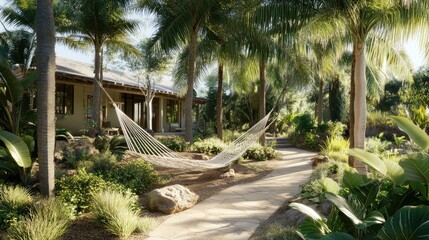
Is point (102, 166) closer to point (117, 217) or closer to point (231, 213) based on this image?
point (117, 217)

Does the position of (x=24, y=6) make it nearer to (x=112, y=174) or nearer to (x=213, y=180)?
(x=112, y=174)

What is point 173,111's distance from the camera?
2039cm

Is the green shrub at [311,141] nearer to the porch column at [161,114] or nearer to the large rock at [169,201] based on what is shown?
the porch column at [161,114]

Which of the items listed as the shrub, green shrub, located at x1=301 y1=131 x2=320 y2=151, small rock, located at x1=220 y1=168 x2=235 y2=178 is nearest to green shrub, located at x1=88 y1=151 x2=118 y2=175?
the shrub

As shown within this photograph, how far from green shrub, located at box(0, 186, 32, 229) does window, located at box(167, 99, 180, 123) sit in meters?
15.5

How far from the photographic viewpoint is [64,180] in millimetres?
4918

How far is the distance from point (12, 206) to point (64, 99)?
1038 cm

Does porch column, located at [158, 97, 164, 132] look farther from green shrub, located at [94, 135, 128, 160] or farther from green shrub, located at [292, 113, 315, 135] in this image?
green shrub, located at [94, 135, 128, 160]

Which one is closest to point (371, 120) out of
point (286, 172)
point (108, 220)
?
point (286, 172)

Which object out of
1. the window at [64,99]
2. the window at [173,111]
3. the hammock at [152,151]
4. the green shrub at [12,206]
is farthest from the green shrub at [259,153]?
the window at [173,111]

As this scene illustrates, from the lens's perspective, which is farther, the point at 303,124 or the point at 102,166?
the point at 303,124

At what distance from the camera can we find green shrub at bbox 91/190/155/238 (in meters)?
3.75

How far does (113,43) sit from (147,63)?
7.41 ft

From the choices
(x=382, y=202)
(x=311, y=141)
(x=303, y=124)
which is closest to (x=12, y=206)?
(x=382, y=202)
